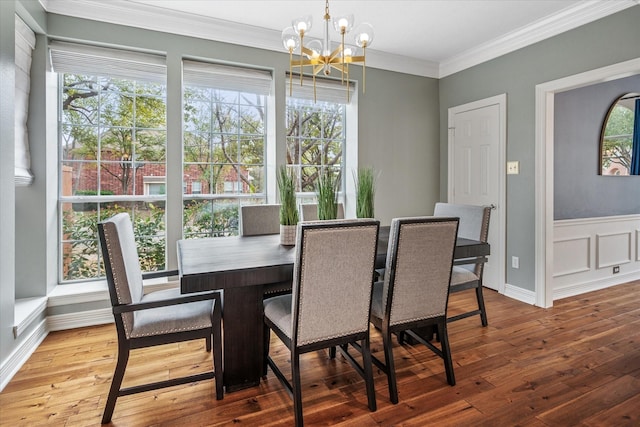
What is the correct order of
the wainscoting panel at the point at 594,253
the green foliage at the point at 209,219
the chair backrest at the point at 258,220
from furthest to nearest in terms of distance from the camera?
the wainscoting panel at the point at 594,253 → the green foliage at the point at 209,219 → the chair backrest at the point at 258,220

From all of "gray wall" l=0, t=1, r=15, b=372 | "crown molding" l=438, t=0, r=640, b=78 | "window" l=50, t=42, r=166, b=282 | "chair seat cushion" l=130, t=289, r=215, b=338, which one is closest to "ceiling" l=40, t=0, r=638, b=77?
"crown molding" l=438, t=0, r=640, b=78

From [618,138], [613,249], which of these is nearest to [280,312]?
[613,249]

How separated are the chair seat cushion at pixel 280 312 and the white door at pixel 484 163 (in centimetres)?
278

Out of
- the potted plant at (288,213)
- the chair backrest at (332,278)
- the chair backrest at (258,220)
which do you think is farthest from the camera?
the chair backrest at (258,220)

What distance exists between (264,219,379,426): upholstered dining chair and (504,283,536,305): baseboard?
2.46 metres

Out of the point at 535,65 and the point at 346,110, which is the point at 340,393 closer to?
the point at 346,110

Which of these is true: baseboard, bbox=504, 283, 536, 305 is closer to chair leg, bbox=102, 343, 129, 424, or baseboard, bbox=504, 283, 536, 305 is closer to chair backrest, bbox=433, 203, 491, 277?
chair backrest, bbox=433, 203, 491, 277

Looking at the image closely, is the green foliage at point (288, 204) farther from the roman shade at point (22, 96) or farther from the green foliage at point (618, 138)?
the green foliage at point (618, 138)

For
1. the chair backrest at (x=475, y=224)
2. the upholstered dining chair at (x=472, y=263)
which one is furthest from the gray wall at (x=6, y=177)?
the chair backrest at (x=475, y=224)

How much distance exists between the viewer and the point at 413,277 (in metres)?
1.88

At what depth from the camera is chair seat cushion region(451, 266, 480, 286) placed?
2.61m

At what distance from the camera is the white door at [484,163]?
376 centimetres

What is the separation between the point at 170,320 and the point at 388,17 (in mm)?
3000

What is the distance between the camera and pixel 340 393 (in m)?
1.94
